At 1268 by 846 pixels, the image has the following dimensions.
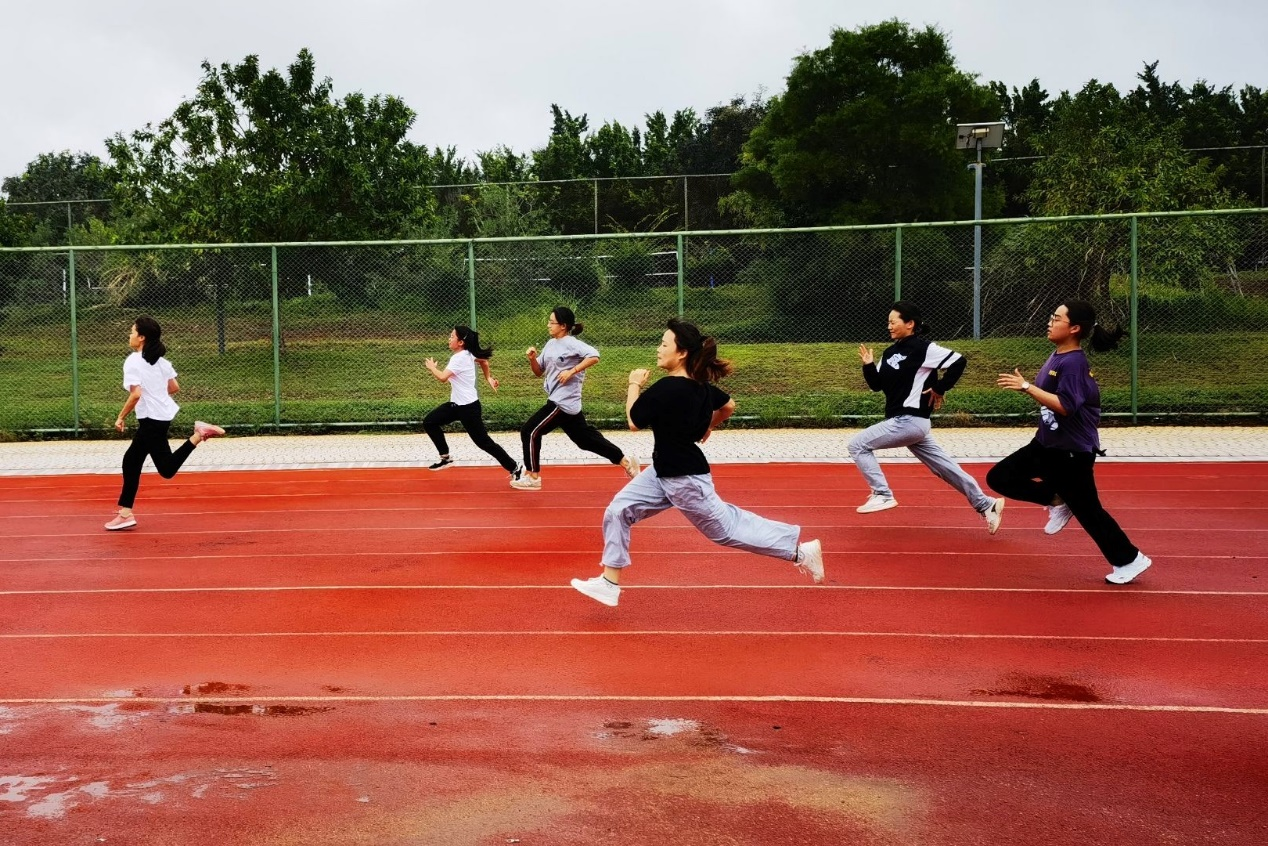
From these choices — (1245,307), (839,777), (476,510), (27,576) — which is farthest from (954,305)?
(839,777)

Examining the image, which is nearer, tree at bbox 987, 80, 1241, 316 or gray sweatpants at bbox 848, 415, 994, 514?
gray sweatpants at bbox 848, 415, 994, 514

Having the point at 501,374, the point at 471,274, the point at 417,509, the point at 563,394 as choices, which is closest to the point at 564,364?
the point at 563,394

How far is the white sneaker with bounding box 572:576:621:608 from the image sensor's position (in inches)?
284

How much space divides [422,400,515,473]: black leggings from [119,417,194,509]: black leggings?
298cm

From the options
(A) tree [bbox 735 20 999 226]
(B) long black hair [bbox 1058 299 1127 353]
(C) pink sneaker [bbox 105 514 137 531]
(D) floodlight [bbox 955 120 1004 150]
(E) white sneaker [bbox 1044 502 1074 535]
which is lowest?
(C) pink sneaker [bbox 105 514 137 531]

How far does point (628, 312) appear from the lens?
1877cm

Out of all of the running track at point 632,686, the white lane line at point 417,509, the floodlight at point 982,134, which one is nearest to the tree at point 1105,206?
the floodlight at point 982,134

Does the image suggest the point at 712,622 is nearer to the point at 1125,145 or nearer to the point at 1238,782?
the point at 1238,782

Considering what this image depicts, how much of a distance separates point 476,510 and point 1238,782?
7.54 m

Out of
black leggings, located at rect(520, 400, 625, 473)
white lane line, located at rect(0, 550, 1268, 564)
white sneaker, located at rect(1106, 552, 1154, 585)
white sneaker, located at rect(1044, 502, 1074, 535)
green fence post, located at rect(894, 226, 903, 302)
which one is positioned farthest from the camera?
green fence post, located at rect(894, 226, 903, 302)

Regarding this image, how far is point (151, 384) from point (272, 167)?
14.2 m

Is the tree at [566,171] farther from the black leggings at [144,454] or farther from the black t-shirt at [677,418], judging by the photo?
the black t-shirt at [677,418]

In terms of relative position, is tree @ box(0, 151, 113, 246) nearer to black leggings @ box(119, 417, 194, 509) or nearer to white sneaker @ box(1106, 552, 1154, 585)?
black leggings @ box(119, 417, 194, 509)

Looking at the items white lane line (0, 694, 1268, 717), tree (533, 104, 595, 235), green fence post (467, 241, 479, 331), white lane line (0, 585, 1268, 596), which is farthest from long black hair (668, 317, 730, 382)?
tree (533, 104, 595, 235)
